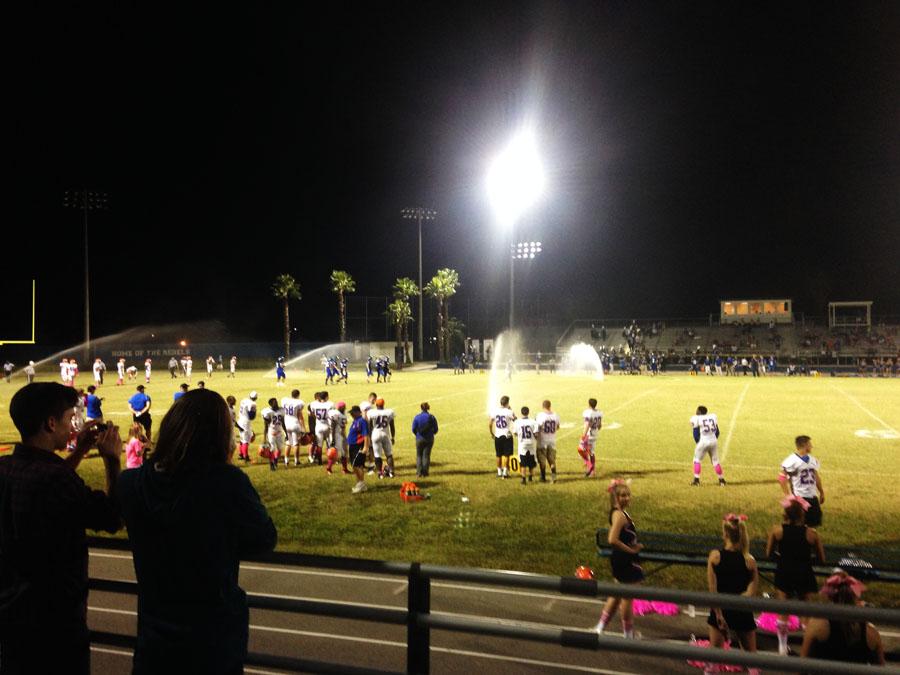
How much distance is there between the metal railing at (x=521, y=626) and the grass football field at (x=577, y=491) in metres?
6.97

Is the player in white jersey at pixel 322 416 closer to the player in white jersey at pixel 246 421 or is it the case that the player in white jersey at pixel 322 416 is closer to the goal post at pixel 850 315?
the player in white jersey at pixel 246 421

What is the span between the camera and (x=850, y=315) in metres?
74.8

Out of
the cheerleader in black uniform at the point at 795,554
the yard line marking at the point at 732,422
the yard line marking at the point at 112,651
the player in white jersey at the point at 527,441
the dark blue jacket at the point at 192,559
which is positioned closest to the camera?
Result: the dark blue jacket at the point at 192,559

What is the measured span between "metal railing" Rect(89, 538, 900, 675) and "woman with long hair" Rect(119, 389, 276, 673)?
1.31 feet

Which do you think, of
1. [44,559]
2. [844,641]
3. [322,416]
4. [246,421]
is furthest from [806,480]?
[246,421]

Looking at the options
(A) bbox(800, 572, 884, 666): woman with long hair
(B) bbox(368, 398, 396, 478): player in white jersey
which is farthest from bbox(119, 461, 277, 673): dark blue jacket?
(B) bbox(368, 398, 396, 478): player in white jersey

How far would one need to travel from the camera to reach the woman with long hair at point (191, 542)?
2.56 meters

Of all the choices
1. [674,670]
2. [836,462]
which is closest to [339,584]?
[674,670]

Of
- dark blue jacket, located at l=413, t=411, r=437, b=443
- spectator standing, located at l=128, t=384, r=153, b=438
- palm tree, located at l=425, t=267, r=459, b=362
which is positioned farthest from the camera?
palm tree, located at l=425, t=267, r=459, b=362

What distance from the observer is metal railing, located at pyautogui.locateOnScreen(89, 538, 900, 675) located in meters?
2.57

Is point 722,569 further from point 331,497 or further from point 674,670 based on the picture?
point 331,497

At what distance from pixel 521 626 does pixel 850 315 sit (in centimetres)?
8419

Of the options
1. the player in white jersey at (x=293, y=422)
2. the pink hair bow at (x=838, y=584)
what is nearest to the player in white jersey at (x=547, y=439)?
the player in white jersey at (x=293, y=422)

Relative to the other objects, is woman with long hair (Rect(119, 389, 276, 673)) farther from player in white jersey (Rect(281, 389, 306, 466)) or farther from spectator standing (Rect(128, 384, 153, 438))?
spectator standing (Rect(128, 384, 153, 438))
